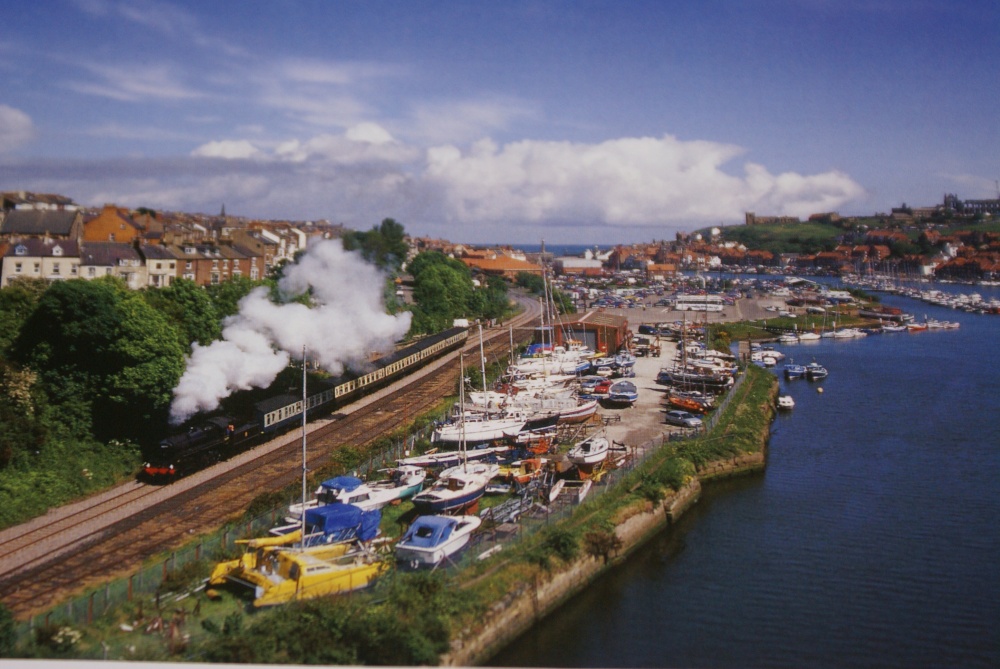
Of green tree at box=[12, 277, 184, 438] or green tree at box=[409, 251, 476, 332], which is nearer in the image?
green tree at box=[12, 277, 184, 438]

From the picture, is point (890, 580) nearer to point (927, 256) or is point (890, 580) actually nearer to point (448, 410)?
point (448, 410)

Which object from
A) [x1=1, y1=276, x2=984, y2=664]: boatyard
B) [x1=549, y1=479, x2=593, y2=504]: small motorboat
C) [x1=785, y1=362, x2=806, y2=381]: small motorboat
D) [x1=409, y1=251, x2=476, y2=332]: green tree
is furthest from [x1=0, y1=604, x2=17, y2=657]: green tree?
[x1=785, y1=362, x2=806, y2=381]: small motorboat

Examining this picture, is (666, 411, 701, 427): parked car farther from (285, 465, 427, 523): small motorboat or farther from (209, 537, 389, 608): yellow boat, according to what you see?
(209, 537, 389, 608): yellow boat

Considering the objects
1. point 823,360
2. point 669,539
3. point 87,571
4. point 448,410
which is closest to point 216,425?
point 87,571

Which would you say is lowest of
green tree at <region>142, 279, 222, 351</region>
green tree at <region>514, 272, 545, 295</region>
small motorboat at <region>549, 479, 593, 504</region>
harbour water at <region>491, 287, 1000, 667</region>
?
harbour water at <region>491, 287, 1000, 667</region>

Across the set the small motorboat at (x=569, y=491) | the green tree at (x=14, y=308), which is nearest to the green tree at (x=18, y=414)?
the green tree at (x=14, y=308)

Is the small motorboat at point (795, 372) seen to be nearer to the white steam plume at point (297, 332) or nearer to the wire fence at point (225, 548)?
the white steam plume at point (297, 332)
